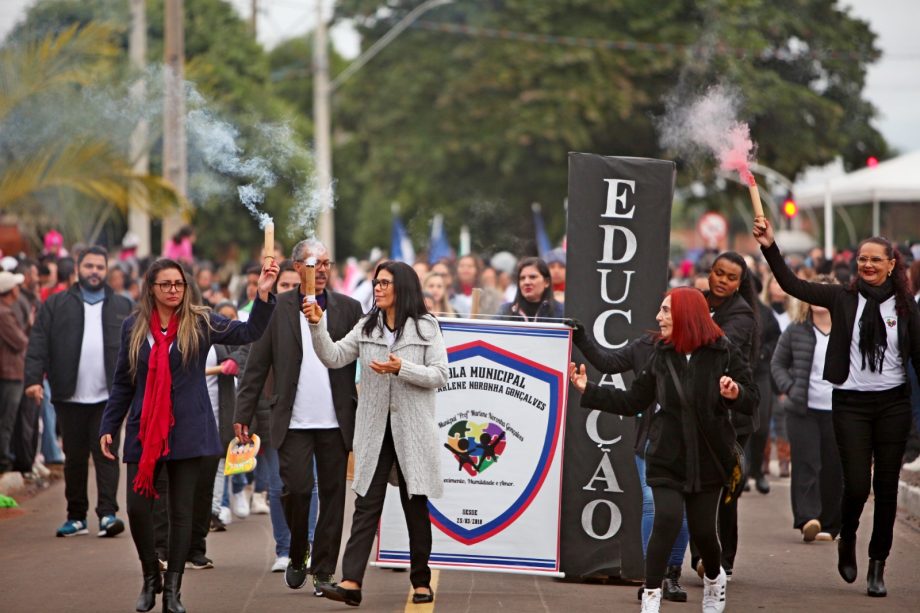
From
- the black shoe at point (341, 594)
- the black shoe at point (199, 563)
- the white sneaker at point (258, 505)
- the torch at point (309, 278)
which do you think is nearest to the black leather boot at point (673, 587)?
the black shoe at point (341, 594)

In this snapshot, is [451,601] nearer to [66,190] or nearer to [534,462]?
[534,462]

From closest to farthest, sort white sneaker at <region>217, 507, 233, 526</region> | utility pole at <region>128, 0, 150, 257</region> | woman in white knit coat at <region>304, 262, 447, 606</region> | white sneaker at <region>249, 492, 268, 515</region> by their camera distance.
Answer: woman in white knit coat at <region>304, 262, 447, 606</region>, white sneaker at <region>217, 507, 233, 526</region>, white sneaker at <region>249, 492, 268, 515</region>, utility pole at <region>128, 0, 150, 257</region>

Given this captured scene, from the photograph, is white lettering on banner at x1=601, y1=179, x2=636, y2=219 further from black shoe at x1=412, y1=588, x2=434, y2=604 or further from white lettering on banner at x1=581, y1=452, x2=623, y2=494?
black shoe at x1=412, y1=588, x2=434, y2=604

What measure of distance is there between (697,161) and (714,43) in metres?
24.5

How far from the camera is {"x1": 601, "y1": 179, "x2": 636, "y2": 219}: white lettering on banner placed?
9.05 m

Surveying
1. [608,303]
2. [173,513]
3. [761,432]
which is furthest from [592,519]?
[761,432]

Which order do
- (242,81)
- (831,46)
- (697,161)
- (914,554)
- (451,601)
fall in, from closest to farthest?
1. (451,601)
2. (914,554)
3. (697,161)
4. (831,46)
5. (242,81)

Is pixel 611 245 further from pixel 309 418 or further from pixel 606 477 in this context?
pixel 309 418

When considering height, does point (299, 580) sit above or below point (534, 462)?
below

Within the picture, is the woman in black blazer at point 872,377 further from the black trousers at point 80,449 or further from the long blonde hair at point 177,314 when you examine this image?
the black trousers at point 80,449

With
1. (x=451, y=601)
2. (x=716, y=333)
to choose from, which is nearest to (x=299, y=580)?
(x=451, y=601)

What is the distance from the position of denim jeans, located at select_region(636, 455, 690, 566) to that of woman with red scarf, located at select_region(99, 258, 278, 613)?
2272 millimetres

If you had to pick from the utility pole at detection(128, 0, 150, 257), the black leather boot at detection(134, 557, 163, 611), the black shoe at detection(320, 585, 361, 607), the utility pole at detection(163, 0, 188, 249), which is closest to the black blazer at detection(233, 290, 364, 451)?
the black shoe at detection(320, 585, 361, 607)

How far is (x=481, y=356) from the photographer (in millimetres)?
9062
